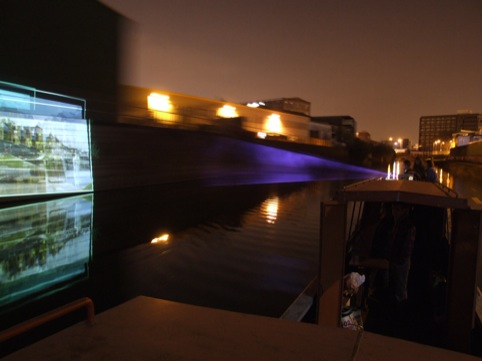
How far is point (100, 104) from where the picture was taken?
64.0 feet

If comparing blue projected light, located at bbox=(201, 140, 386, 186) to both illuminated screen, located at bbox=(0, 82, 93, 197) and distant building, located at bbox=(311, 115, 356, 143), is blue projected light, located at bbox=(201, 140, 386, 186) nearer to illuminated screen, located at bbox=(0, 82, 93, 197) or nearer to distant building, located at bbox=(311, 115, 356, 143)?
illuminated screen, located at bbox=(0, 82, 93, 197)

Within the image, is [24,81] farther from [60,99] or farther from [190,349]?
[190,349]

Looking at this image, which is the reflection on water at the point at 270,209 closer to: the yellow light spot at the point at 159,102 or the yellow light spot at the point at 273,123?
the yellow light spot at the point at 159,102

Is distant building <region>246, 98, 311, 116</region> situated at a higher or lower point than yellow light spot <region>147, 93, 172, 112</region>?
higher

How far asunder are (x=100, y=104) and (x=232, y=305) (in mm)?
17458

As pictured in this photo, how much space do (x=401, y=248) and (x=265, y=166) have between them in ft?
97.9

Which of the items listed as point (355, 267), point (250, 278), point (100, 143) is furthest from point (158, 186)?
point (355, 267)

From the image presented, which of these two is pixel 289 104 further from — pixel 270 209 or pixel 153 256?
pixel 153 256

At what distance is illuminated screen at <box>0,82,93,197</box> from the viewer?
14039mm

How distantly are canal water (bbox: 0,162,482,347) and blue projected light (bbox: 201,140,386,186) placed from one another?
14.3 meters

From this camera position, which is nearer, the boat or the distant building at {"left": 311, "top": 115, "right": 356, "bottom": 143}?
the boat

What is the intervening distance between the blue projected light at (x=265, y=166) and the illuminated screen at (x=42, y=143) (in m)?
11.7

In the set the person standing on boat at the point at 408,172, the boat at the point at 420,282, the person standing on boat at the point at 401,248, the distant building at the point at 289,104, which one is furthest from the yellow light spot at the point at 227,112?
the boat at the point at 420,282

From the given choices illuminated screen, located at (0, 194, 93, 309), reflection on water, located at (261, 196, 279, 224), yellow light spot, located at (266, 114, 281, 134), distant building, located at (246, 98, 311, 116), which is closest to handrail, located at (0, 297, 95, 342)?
illuminated screen, located at (0, 194, 93, 309)
